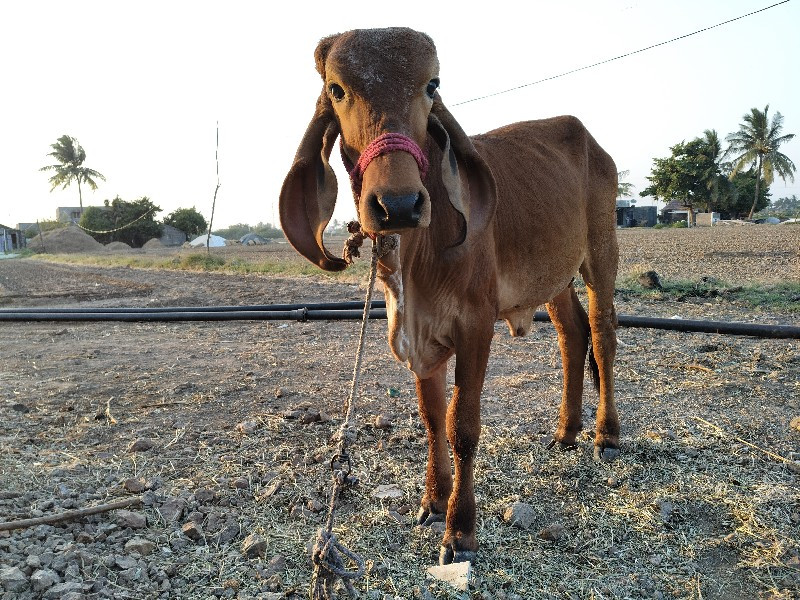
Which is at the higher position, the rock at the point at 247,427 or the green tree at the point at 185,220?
the green tree at the point at 185,220

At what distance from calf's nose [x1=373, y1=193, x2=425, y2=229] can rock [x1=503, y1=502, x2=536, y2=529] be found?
74.7 inches

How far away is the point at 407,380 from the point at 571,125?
2.68 meters

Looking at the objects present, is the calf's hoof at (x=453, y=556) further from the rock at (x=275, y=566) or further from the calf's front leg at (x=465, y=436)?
the rock at (x=275, y=566)

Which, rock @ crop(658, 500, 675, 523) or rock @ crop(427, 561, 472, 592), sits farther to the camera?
rock @ crop(658, 500, 675, 523)

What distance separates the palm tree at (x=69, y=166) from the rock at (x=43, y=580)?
8011 cm

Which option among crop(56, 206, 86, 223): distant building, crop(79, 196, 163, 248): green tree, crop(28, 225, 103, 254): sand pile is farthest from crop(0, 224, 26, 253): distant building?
crop(56, 206, 86, 223): distant building

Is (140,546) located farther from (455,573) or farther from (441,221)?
(441,221)

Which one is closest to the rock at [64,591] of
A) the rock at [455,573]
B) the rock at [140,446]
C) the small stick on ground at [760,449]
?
the rock at [455,573]

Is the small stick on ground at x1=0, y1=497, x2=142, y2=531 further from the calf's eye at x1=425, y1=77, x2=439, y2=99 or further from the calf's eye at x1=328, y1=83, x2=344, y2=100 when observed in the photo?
the calf's eye at x1=425, y1=77, x2=439, y2=99

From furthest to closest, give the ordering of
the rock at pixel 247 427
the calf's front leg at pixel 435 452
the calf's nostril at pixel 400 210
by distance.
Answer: the rock at pixel 247 427 < the calf's front leg at pixel 435 452 < the calf's nostril at pixel 400 210

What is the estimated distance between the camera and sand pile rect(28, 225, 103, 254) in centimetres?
5711

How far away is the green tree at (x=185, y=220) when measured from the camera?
6606 cm

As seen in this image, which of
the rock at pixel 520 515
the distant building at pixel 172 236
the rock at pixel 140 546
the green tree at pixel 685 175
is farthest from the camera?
the distant building at pixel 172 236

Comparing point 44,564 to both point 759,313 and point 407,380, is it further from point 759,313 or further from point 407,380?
point 759,313
